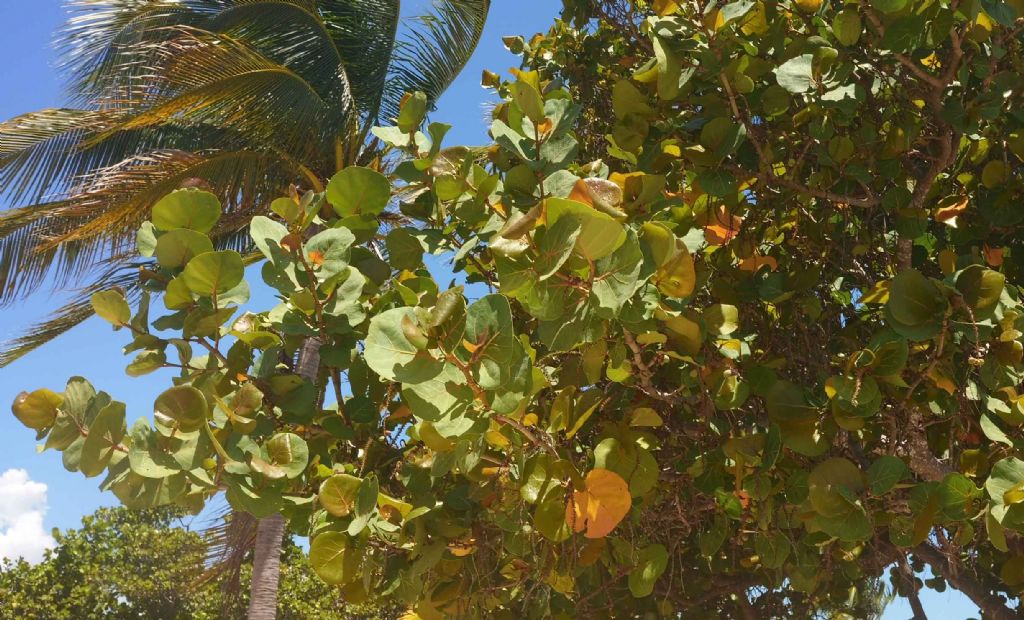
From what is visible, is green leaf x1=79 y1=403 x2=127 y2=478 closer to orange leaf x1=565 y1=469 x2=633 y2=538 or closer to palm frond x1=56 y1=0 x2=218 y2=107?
orange leaf x1=565 y1=469 x2=633 y2=538

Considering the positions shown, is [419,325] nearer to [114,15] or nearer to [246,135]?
[246,135]

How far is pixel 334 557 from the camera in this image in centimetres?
182

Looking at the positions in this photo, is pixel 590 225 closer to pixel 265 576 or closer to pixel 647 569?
pixel 647 569

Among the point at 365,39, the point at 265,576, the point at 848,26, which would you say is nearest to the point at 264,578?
the point at 265,576

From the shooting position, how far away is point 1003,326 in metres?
1.97

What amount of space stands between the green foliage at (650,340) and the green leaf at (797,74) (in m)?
0.01

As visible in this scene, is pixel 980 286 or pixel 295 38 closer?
pixel 980 286

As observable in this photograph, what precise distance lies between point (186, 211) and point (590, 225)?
88 centimetres

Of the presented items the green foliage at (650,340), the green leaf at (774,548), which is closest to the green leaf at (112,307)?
the green foliage at (650,340)

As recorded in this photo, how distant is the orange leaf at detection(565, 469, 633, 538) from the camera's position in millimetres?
1758

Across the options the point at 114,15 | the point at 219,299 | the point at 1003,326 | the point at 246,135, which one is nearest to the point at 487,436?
the point at 219,299

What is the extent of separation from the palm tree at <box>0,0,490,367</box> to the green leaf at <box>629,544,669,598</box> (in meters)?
6.86

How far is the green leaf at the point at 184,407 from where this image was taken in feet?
5.06

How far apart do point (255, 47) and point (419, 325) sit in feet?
30.7
